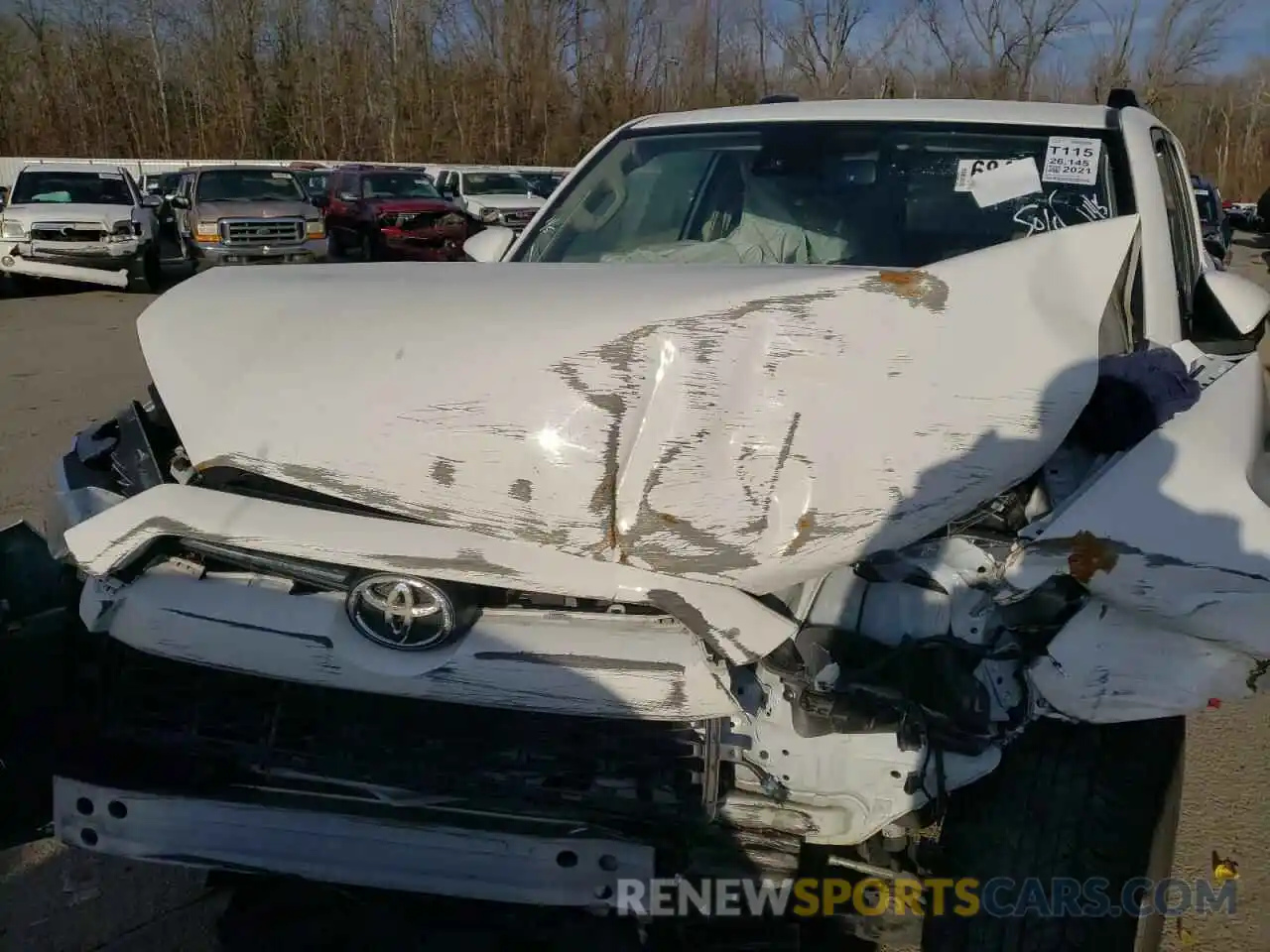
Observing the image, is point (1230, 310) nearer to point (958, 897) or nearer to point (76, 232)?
point (958, 897)

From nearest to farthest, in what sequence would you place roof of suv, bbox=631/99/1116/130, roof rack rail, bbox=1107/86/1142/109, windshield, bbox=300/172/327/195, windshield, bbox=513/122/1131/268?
windshield, bbox=513/122/1131/268 → roof of suv, bbox=631/99/1116/130 → roof rack rail, bbox=1107/86/1142/109 → windshield, bbox=300/172/327/195

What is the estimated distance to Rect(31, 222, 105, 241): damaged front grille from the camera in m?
13.9

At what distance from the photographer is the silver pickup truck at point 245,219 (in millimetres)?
15250

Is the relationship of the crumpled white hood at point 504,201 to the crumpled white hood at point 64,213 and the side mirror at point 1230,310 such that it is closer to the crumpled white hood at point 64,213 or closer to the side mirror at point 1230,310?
the crumpled white hood at point 64,213

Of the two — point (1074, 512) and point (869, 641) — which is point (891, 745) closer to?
point (869, 641)

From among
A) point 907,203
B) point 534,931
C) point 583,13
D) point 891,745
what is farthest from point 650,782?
point 583,13

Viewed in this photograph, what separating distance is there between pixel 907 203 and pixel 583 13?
39.7 m

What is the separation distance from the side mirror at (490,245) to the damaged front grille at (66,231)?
12.5 metres

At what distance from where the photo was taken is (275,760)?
6.89 ft

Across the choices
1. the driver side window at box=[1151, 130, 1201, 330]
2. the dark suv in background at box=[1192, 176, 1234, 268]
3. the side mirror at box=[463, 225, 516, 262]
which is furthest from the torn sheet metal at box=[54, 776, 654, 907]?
the dark suv in background at box=[1192, 176, 1234, 268]

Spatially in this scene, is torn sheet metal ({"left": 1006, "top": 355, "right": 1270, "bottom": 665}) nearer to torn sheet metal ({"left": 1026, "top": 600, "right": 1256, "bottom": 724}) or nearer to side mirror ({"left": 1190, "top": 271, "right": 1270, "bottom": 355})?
torn sheet metal ({"left": 1026, "top": 600, "right": 1256, "bottom": 724})

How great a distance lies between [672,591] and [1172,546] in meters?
0.84

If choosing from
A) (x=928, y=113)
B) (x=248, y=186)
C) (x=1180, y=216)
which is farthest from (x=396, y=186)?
(x=1180, y=216)

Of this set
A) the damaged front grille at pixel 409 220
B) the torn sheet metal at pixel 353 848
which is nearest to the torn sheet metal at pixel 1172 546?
the torn sheet metal at pixel 353 848
